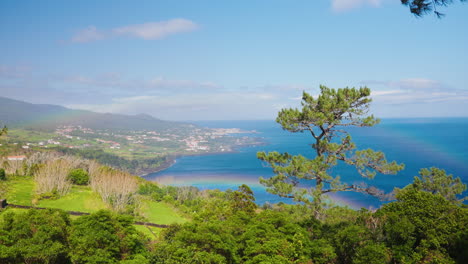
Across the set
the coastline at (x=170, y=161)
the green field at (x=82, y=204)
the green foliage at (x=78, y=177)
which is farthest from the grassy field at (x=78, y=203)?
the coastline at (x=170, y=161)

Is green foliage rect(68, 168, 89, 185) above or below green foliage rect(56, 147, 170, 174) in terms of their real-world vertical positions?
above

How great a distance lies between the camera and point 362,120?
9867 mm

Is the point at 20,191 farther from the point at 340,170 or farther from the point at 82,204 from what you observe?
the point at 340,170

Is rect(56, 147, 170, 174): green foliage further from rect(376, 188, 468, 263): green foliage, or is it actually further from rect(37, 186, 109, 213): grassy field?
rect(376, 188, 468, 263): green foliage

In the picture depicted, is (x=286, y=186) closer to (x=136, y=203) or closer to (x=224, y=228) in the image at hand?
(x=224, y=228)

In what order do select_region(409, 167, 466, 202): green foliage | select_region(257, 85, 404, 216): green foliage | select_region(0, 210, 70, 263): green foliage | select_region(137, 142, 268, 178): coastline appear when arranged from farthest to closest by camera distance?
select_region(137, 142, 268, 178): coastline, select_region(409, 167, 466, 202): green foliage, select_region(257, 85, 404, 216): green foliage, select_region(0, 210, 70, 263): green foliage

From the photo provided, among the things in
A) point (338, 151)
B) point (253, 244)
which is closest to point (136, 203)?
point (253, 244)

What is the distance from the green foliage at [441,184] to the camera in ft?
56.1

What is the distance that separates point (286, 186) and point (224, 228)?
2.57 m

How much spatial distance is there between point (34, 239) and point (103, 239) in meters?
1.88

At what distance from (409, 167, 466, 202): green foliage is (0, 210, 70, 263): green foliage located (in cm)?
1846

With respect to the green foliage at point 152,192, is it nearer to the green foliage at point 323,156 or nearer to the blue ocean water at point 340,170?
the green foliage at point 323,156

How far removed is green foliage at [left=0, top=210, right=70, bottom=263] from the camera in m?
7.98

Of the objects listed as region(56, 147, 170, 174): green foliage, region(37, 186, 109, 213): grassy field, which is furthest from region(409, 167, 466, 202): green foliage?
region(56, 147, 170, 174): green foliage
